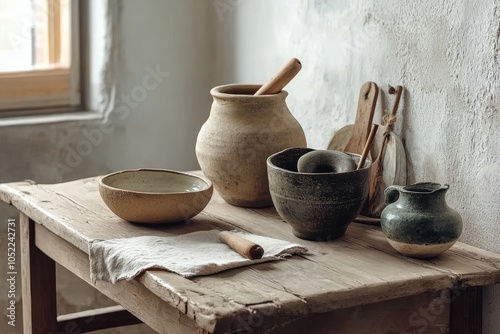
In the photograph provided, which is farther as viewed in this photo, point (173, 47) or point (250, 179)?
point (173, 47)

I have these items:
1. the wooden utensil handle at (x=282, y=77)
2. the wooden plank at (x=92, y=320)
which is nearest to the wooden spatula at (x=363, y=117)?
the wooden utensil handle at (x=282, y=77)

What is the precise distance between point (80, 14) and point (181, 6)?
10.2 inches

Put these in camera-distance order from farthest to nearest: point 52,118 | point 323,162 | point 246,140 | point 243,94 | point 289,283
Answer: point 52,118, point 243,94, point 246,140, point 323,162, point 289,283

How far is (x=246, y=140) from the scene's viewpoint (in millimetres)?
1595

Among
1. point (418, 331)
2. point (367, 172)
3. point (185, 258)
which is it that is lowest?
point (418, 331)

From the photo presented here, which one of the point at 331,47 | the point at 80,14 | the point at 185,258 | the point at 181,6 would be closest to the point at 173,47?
the point at 181,6

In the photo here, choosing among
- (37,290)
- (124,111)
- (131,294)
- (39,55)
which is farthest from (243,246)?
(39,55)

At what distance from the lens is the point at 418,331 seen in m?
1.35

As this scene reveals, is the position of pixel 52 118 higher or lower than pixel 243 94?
lower

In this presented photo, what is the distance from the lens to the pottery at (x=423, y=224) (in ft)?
4.33

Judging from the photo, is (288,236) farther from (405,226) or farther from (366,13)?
(366,13)

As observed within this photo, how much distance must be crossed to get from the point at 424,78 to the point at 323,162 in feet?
0.77

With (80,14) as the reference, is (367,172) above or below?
below

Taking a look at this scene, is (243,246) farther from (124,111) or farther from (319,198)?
(124,111)
